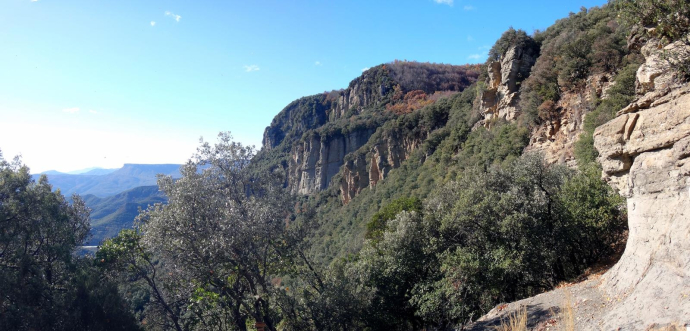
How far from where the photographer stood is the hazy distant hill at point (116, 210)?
76.6 meters

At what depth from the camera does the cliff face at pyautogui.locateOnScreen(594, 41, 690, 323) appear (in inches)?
256

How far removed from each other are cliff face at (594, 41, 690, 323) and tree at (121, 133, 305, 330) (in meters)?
8.58

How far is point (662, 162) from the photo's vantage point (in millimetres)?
7285

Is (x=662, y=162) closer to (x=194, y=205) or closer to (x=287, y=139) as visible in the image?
(x=194, y=205)

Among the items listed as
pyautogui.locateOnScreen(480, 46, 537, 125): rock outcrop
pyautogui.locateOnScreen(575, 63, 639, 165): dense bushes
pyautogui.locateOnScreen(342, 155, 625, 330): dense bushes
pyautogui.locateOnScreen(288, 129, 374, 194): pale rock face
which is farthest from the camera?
pyautogui.locateOnScreen(288, 129, 374, 194): pale rock face

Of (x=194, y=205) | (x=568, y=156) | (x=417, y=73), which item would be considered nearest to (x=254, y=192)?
(x=194, y=205)

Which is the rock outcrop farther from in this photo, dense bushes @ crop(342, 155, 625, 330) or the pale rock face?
the pale rock face

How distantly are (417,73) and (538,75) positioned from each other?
72.5 meters

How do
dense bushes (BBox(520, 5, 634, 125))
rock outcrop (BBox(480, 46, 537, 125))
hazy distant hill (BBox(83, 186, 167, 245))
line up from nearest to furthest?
dense bushes (BBox(520, 5, 634, 125)) < rock outcrop (BBox(480, 46, 537, 125)) < hazy distant hill (BBox(83, 186, 167, 245))

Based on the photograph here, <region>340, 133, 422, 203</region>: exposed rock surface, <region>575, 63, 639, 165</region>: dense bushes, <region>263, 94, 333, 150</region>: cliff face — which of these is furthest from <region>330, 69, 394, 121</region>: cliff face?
<region>575, 63, 639, 165</region>: dense bushes

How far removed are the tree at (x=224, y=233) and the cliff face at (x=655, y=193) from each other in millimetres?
8581

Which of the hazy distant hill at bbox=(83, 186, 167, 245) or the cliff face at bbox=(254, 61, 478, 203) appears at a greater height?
the cliff face at bbox=(254, 61, 478, 203)

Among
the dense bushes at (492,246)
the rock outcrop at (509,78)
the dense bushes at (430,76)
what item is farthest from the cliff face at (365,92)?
the dense bushes at (492,246)

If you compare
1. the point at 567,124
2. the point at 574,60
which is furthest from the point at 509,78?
the point at 567,124
